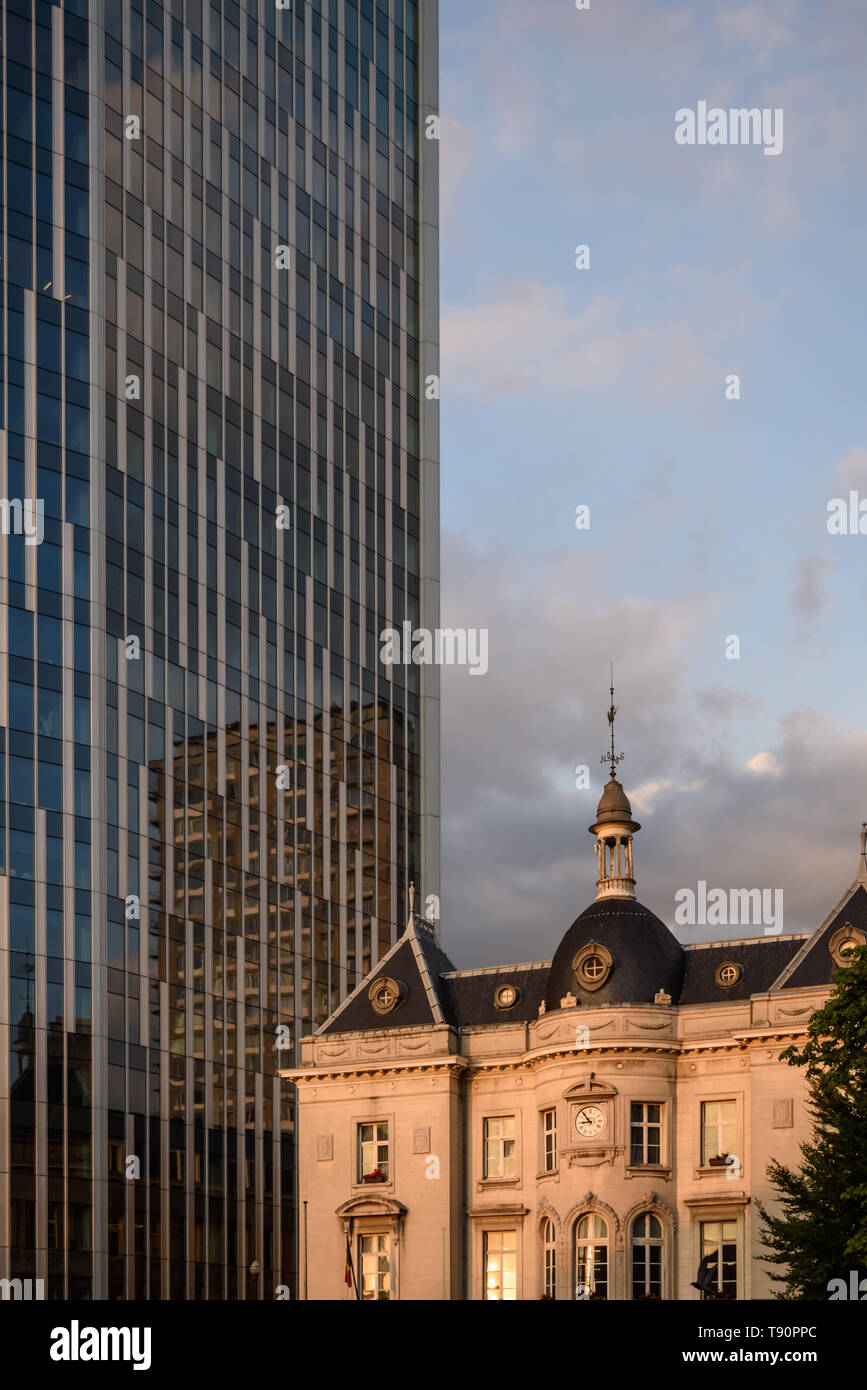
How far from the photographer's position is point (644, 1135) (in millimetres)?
67438

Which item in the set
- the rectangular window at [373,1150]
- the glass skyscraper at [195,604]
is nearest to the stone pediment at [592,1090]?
the rectangular window at [373,1150]

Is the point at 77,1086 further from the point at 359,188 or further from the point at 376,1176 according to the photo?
the point at 359,188

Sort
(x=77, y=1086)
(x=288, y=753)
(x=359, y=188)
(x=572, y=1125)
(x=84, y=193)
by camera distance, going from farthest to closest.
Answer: (x=359, y=188), (x=288, y=753), (x=84, y=193), (x=77, y=1086), (x=572, y=1125)

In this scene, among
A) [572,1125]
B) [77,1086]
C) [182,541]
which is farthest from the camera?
[182,541]

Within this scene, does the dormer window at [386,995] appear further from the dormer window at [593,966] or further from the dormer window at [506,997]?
the dormer window at [593,966]

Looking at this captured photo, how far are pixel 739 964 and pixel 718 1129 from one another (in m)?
6.24

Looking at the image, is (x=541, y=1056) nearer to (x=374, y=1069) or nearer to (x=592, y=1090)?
(x=592, y=1090)

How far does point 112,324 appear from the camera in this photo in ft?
297

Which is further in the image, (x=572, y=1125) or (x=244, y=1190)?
(x=244, y=1190)

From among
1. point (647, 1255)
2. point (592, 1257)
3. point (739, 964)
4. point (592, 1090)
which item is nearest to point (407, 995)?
point (592, 1090)

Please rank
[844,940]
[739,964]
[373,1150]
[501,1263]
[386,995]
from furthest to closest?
[386,995] → [373,1150] → [739,964] → [501,1263] → [844,940]

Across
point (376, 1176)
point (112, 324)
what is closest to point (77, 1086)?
point (376, 1176)

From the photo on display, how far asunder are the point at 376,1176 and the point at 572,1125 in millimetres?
8130
